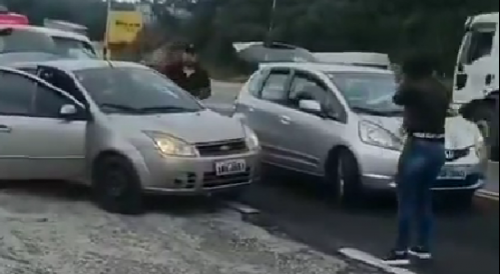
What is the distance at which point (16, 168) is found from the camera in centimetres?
728

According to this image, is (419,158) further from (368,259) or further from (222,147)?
(222,147)

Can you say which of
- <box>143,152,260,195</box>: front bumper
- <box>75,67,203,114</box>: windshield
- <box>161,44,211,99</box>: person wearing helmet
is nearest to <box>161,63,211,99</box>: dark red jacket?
<box>161,44,211,99</box>: person wearing helmet

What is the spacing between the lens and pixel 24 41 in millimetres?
11469

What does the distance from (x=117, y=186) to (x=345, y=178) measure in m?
1.85

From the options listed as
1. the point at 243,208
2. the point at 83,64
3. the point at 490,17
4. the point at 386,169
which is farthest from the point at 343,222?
the point at 490,17

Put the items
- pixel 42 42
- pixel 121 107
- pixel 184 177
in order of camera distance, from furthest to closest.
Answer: pixel 42 42 → pixel 121 107 → pixel 184 177

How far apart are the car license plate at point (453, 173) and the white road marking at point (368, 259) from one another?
64.1 inches

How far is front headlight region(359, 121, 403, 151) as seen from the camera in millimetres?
7652

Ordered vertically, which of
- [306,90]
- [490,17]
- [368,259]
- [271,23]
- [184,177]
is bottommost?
[368,259]

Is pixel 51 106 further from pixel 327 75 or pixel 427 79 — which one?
pixel 427 79

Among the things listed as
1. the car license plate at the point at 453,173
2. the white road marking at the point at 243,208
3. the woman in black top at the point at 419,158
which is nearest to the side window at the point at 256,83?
the white road marking at the point at 243,208

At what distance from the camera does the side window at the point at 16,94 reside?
24.5 feet

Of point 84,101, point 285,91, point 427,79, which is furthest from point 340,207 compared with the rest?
point 427,79

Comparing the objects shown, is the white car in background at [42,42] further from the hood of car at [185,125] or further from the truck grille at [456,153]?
the truck grille at [456,153]
